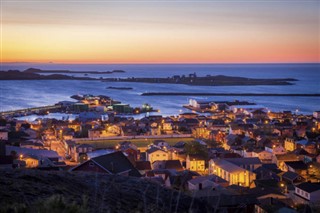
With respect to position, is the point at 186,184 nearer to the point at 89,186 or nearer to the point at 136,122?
the point at 89,186

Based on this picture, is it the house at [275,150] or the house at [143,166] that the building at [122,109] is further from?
the house at [143,166]

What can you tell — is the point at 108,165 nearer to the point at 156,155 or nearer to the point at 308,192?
the point at 308,192

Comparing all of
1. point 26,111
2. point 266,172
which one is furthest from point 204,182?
point 26,111

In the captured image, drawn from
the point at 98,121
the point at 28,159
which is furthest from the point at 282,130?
the point at 28,159

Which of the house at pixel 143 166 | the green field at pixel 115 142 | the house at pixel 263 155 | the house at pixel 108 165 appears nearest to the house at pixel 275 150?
the house at pixel 263 155

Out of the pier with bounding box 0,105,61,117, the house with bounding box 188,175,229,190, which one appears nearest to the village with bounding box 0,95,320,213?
the house with bounding box 188,175,229,190

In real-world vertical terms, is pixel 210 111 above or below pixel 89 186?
below

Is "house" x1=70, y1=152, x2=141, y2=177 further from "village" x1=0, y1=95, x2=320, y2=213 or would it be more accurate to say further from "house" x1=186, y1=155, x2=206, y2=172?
"house" x1=186, y1=155, x2=206, y2=172
